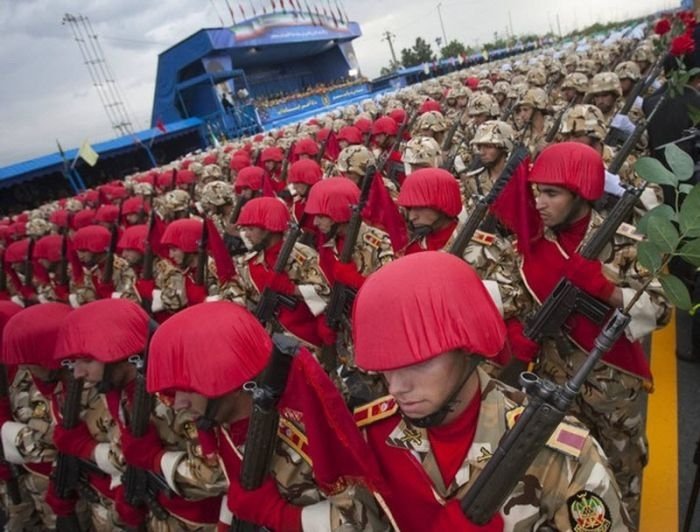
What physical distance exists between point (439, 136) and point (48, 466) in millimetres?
8585

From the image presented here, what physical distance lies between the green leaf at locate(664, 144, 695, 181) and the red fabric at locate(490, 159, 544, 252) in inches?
66.0

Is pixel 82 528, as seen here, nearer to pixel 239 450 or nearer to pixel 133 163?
pixel 239 450

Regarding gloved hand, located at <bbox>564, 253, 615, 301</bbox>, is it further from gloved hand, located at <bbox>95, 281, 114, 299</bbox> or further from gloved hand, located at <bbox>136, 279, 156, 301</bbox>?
gloved hand, located at <bbox>95, 281, 114, 299</bbox>

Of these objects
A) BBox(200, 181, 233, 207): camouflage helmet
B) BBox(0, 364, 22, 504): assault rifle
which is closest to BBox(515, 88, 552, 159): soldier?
BBox(200, 181, 233, 207): camouflage helmet

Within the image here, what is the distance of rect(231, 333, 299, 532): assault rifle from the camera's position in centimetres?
166

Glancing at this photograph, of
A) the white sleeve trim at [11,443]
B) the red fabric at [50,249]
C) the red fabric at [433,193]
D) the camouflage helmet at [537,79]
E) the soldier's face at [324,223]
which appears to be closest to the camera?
the white sleeve trim at [11,443]

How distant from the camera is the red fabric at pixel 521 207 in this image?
10.1ft

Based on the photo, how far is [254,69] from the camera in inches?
1972

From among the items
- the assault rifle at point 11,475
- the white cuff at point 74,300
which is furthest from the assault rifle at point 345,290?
the white cuff at point 74,300

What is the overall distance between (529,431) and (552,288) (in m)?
1.82

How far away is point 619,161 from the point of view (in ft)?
12.7

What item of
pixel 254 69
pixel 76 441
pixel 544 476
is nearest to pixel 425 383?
pixel 544 476

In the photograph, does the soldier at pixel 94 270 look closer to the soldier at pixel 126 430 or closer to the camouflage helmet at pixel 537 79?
the soldier at pixel 126 430

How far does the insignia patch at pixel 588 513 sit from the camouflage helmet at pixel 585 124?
4897 mm
